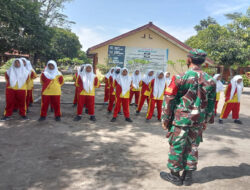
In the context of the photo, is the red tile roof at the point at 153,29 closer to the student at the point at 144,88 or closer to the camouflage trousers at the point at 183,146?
the student at the point at 144,88

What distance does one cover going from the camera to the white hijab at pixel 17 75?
5582 millimetres

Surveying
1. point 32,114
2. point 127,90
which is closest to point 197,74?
point 127,90

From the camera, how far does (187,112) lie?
9.38 feet

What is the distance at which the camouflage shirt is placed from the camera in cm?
284

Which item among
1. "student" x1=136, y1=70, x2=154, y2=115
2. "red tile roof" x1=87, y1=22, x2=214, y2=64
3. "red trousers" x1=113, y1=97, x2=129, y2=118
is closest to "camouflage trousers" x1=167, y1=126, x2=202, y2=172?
"red trousers" x1=113, y1=97, x2=129, y2=118

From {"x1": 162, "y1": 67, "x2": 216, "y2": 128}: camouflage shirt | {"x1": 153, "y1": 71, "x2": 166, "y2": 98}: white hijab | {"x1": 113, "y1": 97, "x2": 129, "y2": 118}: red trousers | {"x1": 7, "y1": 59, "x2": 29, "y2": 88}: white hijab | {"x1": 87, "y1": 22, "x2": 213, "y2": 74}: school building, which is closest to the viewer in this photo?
{"x1": 162, "y1": 67, "x2": 216, "y2": 128}: camouflage shirt

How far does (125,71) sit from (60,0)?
22.7 m

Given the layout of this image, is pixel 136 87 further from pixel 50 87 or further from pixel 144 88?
pixel 50 87

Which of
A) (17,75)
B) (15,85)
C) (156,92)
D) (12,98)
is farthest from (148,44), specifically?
(12,98)

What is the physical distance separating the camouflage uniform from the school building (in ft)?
42.2

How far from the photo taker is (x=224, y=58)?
55.7 feet

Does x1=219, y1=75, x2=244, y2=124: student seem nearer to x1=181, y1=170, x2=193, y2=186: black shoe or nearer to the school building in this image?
x1=181, y1=170, x2=193, y2=186: black shoe

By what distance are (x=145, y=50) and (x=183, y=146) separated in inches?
552

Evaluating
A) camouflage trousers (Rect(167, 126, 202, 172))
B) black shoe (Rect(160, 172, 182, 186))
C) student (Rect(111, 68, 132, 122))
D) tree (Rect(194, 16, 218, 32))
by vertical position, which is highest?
tree (Rect(194, 16, 218, 32))
